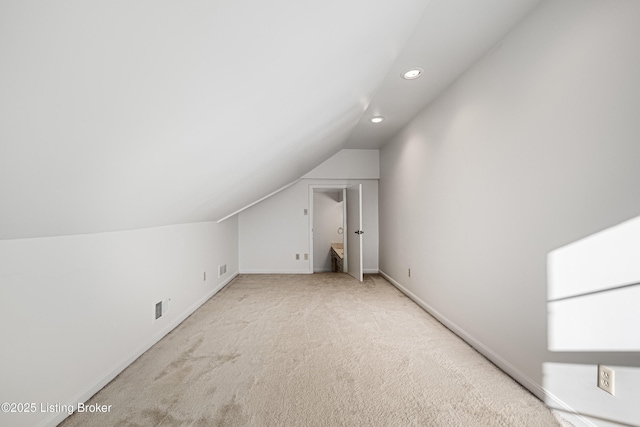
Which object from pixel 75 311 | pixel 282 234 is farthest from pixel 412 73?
pixel 282 234

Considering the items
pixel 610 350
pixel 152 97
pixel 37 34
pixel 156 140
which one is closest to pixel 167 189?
pixel 156 140

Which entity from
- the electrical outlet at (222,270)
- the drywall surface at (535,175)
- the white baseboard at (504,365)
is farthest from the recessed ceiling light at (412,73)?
the electrical outlet at (222,270)

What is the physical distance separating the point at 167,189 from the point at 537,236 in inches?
86.8

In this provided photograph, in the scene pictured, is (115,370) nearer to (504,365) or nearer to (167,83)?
(167,83)

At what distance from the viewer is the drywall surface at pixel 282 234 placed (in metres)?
5.60

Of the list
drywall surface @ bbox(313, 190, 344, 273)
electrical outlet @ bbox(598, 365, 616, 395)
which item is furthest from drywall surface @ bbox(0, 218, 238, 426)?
drywall surface @ bbox(313, 190, 344, 273)

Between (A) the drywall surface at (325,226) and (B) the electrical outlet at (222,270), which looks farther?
(A) the drywall surface at (325,226)

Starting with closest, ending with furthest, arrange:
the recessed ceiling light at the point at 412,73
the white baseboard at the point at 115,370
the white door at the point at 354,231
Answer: the white baseboard at the point at 115,370
the recessed ceiling light at the point at 412,73
the white door at the point at 354,231

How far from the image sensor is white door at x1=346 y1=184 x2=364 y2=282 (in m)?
4.78

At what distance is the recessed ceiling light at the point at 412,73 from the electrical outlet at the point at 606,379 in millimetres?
2241

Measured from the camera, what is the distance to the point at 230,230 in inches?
199

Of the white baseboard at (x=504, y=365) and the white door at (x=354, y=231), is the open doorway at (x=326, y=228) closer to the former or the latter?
the white door at (x=354, y=231)

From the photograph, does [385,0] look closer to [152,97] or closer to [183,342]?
[152,97]

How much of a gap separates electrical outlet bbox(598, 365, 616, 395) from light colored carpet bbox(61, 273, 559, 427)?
322 mm
